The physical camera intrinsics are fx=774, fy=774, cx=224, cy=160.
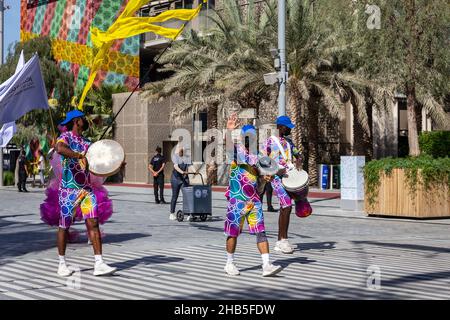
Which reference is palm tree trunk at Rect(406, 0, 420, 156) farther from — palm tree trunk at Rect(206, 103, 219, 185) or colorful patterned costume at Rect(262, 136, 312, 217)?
palm tree trunk at Rect(206, 103, 219, 185)

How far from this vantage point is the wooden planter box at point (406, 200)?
55.9 feet

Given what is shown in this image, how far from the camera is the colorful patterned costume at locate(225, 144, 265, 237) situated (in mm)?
8664

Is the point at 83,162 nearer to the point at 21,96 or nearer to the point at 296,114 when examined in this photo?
the point at 21,96

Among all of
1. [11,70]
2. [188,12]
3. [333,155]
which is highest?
[11,70]

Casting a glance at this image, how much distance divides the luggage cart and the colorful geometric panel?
28430 mm

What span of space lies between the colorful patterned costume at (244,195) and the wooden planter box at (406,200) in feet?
30.0

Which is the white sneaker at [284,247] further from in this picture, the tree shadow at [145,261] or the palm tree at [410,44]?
the palm tree at [410,44]

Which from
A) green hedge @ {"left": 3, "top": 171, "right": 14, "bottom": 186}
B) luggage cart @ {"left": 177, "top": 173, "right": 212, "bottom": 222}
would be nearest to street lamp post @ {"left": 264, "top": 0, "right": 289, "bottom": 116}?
luggage cart @ {"left": 177, "top": 173, "right": 212, "bottom": 222}

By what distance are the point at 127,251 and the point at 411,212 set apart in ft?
26.9
